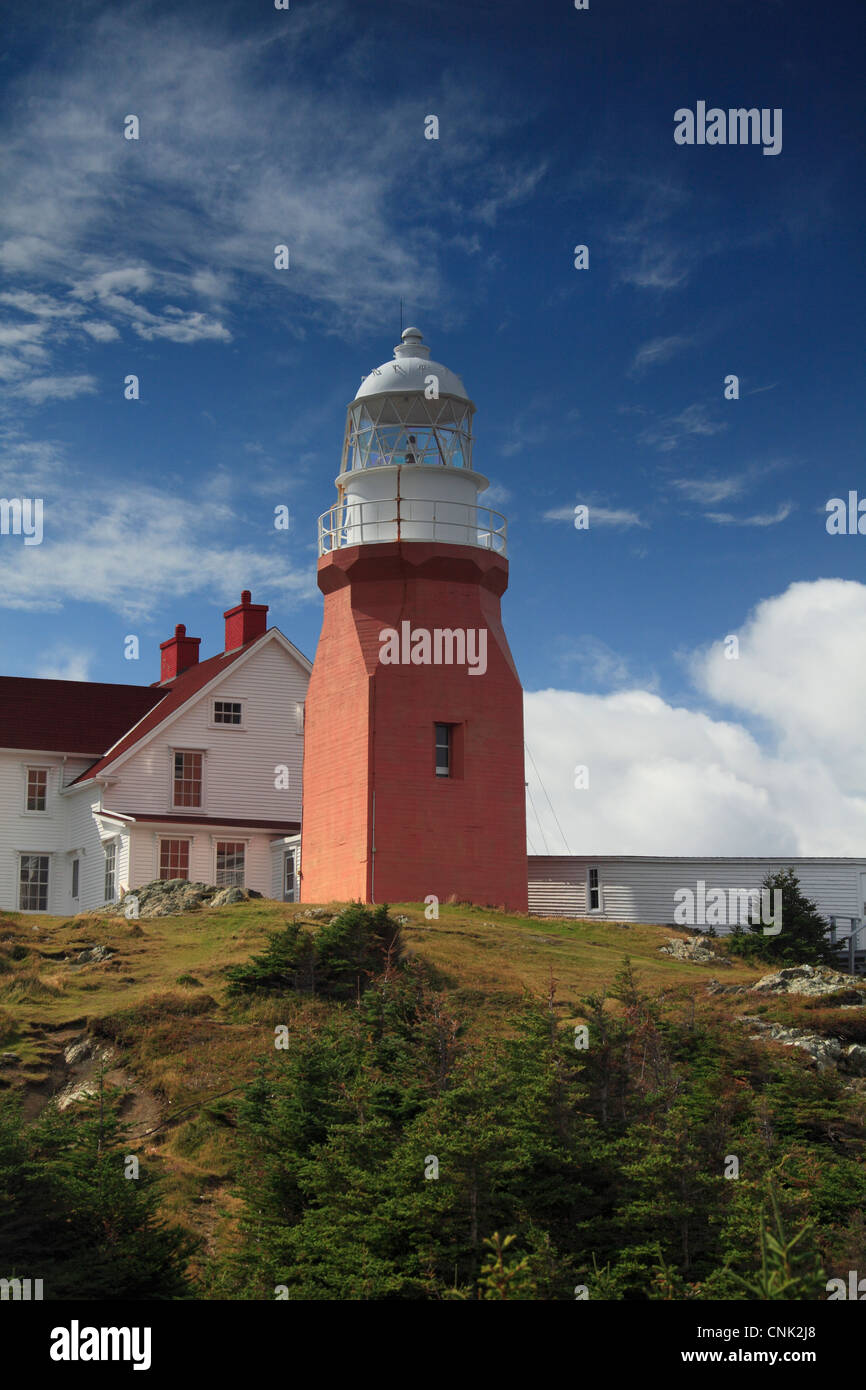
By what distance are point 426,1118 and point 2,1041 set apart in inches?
373

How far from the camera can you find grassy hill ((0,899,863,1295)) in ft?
64.6

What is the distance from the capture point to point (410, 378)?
117ft

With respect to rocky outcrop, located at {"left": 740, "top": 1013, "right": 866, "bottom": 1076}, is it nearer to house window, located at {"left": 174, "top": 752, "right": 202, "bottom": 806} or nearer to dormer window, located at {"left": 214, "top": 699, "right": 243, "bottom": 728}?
house window, located at {"left": 174, "top": 752, "right": 202, "bottom": 806}

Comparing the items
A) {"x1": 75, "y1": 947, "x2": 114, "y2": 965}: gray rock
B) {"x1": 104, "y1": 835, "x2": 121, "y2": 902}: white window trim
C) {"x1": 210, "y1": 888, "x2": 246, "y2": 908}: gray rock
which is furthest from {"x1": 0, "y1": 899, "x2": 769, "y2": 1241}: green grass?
{"x1": 104, "y1": 835, "x2": 121, "y2": 902}: white window trim

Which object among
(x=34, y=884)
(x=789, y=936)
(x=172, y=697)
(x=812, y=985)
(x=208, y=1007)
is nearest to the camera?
(x=208, y=1007)

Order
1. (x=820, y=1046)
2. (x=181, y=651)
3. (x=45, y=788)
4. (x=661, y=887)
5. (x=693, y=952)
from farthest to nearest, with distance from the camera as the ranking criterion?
(x=181, y=651)
(x=45, y=788)
(x=661, y=887)
(x=693, y=952)
(x=820, y=1046)

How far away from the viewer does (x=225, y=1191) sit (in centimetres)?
1844

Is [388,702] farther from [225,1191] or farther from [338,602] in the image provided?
[225,1191]

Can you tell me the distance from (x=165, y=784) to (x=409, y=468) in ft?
42.3

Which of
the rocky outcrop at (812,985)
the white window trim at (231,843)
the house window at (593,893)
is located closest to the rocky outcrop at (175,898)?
the white window trim at (231,843)

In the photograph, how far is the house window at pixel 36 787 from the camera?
44531 mm

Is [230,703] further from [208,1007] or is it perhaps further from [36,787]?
[208,1007]

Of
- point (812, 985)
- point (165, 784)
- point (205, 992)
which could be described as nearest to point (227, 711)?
point (165, 784)
